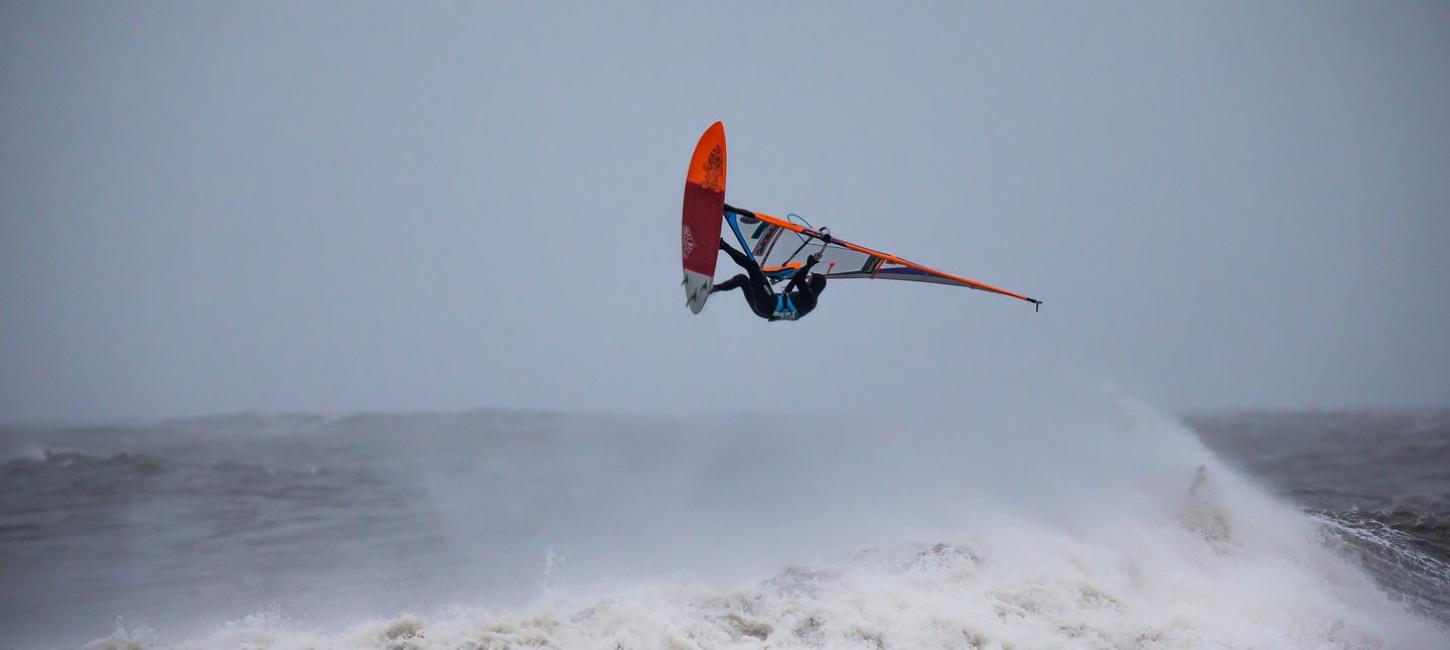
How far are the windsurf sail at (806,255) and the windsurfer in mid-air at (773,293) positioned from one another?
364 millimetres

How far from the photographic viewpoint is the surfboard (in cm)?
1093

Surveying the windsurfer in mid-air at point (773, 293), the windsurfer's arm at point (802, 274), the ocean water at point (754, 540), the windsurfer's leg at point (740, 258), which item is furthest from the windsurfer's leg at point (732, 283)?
the ocean water at point (754, 540)

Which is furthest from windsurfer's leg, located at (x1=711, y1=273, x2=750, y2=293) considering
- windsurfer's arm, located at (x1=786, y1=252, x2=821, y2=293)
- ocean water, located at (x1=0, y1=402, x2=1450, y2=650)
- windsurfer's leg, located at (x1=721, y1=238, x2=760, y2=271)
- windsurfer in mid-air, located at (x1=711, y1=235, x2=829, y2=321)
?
ocean water, located at (x1=0, y1=402, x2=1450, y2=650)

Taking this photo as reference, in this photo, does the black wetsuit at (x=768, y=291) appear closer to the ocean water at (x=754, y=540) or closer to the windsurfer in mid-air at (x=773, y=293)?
the windsurfer in mid-air at (x=773, y=293)

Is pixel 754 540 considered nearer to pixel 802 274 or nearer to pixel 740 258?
pixel 802 274

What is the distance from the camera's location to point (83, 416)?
23.8m

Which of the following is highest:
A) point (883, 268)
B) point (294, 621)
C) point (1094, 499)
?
point (883, 268)

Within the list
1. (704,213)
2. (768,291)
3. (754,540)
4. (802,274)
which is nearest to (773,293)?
(768,291)

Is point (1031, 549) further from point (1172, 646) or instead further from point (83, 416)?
point (83, 416)

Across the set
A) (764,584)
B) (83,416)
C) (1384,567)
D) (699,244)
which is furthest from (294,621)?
(83,416)

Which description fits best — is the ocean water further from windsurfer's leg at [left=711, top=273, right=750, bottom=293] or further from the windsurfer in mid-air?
windsurfer's leg at [left=711, top=273, right=750, bottom=293]

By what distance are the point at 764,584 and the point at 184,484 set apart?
34.6 ft

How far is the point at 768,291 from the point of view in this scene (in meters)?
11.3

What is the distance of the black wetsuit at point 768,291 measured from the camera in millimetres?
11250
